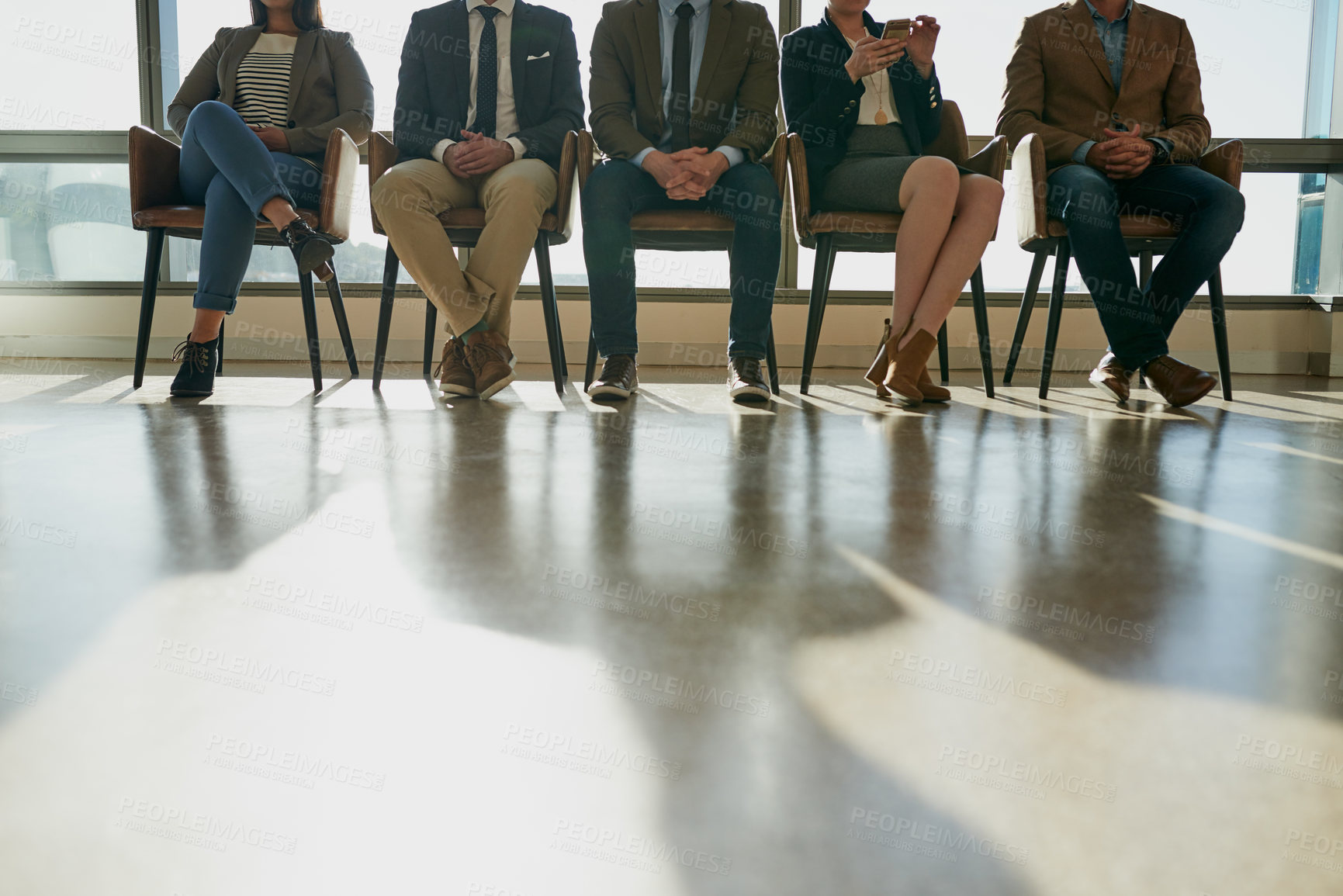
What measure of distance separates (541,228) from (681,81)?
0.55m

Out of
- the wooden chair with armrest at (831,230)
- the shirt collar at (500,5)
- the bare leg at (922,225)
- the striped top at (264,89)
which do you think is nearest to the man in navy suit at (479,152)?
the shirt collar at (500,5)

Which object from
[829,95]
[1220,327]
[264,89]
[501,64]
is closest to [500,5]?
[501,64]

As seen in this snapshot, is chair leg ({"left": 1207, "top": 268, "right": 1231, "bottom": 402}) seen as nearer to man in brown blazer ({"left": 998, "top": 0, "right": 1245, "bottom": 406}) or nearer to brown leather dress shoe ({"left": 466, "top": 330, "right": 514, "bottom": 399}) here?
man in brown blazer ({"left": 998, "top": 0, "right": 1245, "bottom": 406})

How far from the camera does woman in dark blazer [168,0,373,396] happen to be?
2.33 meters

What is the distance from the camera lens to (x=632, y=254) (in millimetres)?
2432

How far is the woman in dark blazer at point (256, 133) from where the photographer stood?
7.63 ft

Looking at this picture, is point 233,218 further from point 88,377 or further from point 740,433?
point 740,433

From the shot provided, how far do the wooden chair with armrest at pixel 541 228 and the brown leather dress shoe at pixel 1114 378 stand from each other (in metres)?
1.41

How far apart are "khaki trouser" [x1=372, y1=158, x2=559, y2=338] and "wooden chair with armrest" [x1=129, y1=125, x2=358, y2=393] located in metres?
0.25

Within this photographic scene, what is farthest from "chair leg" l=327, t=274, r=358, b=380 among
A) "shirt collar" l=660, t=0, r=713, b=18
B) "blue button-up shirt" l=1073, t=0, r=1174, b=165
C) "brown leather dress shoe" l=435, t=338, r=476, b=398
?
"blue button-up shirt" l=1073, t=0, r=1174, b=165

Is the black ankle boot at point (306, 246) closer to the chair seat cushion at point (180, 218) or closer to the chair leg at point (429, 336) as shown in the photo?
the chair seat cushion at point (180, 218)

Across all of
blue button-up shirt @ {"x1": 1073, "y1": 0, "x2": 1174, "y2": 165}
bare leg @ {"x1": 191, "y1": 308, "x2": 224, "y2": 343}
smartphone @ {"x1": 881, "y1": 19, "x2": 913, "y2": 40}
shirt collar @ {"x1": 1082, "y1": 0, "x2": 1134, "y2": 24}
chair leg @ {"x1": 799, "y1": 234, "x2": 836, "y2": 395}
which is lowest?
bare leg @ {"x1": 191, "y1": 308, "x2": 224, "y2": 343}

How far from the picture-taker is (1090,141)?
2502mm

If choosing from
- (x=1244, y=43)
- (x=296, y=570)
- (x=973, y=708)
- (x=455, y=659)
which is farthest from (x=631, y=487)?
(x=1244, y=43)
